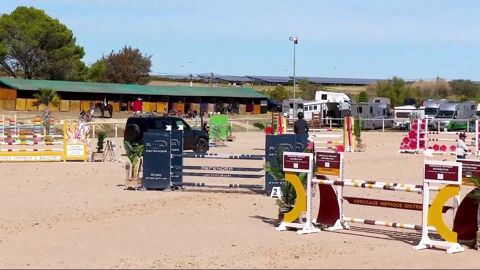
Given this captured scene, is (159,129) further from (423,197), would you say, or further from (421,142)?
(423,197)

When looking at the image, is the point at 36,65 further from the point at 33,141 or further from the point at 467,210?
the point at 467,210

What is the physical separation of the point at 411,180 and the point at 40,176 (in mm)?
10189

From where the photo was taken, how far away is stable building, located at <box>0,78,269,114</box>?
6091 cm

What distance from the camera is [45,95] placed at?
190ft

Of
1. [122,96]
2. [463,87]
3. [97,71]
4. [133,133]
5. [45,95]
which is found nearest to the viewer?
[133,133]

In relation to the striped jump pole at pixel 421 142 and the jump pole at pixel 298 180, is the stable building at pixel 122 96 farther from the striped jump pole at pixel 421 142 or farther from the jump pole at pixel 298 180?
the jump pole at pixel 298 180

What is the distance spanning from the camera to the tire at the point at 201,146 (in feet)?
100

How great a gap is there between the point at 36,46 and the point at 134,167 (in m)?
58.5

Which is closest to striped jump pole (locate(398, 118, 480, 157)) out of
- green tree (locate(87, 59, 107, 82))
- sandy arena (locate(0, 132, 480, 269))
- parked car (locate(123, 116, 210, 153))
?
parked car (locate(123, 116, 210, 153))

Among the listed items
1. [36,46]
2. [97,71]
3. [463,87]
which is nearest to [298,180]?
[36,46]

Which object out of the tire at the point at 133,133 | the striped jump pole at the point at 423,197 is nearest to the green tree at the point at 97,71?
the tire at the point at 133,133

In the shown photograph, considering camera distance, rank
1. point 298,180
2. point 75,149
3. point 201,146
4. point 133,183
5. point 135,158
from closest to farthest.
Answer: point 298,180 → point 133,183 → point 135,158 → point 75,149 → point 201,146

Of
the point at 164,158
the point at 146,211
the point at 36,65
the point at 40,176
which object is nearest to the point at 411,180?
the point at 164,158

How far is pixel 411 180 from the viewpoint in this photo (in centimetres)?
2047
